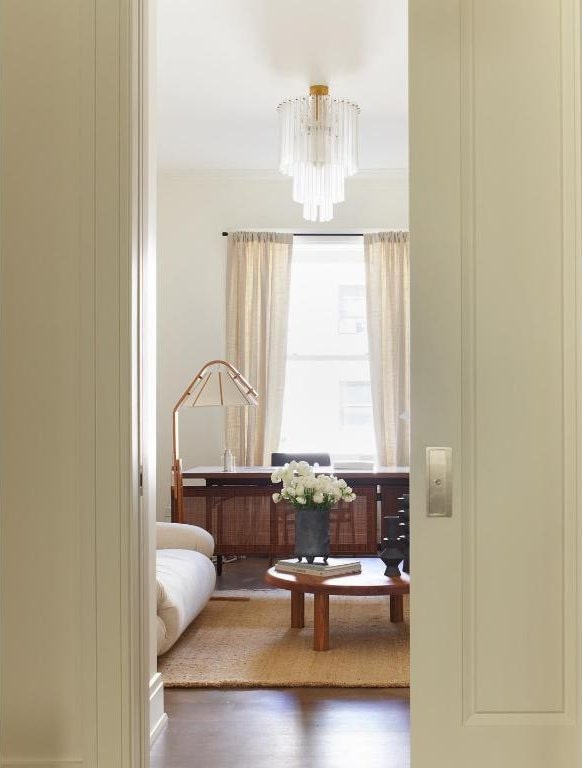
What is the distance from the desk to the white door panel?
3.90 m

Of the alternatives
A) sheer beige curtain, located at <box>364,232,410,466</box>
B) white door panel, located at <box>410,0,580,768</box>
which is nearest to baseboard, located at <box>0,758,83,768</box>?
white door panel, located at <box>410,0,580,768</box>

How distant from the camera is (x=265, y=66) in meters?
5.05

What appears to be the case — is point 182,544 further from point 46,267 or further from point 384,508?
point 46,267

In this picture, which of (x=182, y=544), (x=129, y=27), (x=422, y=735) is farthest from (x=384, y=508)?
(x=129, y=27)

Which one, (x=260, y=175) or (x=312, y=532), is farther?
(x=260, y=175)

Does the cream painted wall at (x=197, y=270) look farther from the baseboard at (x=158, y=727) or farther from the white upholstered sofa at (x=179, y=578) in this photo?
the baseboard at (x=158, y=727)

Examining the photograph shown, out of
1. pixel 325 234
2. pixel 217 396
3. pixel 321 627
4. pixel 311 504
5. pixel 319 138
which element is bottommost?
pixel 321 627

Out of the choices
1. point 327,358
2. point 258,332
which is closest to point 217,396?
point 258,332

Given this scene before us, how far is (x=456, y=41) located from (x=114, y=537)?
1515 mm

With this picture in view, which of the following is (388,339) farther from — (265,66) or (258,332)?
(265,66)

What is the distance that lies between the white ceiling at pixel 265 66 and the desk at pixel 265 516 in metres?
2.50

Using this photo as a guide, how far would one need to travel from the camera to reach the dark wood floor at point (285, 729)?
2901 mm

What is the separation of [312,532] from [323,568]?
0.74ft

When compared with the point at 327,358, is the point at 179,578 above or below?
below
